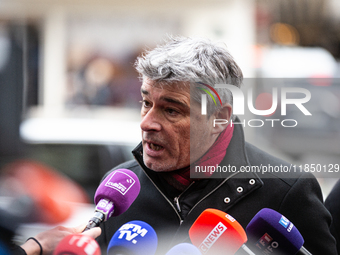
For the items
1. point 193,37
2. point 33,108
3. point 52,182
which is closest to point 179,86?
point 193,37

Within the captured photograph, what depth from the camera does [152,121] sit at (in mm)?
1930

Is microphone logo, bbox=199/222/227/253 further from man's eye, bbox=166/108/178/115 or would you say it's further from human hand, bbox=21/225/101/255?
man's eye, bbox=166/108/178/115

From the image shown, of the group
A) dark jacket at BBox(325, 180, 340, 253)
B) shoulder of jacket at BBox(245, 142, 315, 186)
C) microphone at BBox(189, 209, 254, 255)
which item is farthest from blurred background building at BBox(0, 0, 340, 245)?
microphone at BBox(189, 209, 254, 255)

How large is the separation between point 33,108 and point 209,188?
8781 mm

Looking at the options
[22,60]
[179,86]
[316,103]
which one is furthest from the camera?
[316,103]

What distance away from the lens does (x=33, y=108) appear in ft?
32.8

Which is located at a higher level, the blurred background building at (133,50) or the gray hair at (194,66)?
the gray hair at (194,66)

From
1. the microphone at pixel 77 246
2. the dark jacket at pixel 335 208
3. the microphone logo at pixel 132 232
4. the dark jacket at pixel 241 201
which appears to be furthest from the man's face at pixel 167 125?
the dark jacket at pixel 335 208

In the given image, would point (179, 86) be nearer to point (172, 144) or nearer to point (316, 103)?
point (172, 144)

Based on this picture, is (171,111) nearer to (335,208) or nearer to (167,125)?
(167,125)

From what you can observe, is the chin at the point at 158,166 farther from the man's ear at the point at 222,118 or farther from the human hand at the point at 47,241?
the human hand at the point at 47,241

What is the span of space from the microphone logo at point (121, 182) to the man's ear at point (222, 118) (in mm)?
544

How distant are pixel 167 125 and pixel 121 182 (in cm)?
37

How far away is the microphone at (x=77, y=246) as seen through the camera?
1.23 m
